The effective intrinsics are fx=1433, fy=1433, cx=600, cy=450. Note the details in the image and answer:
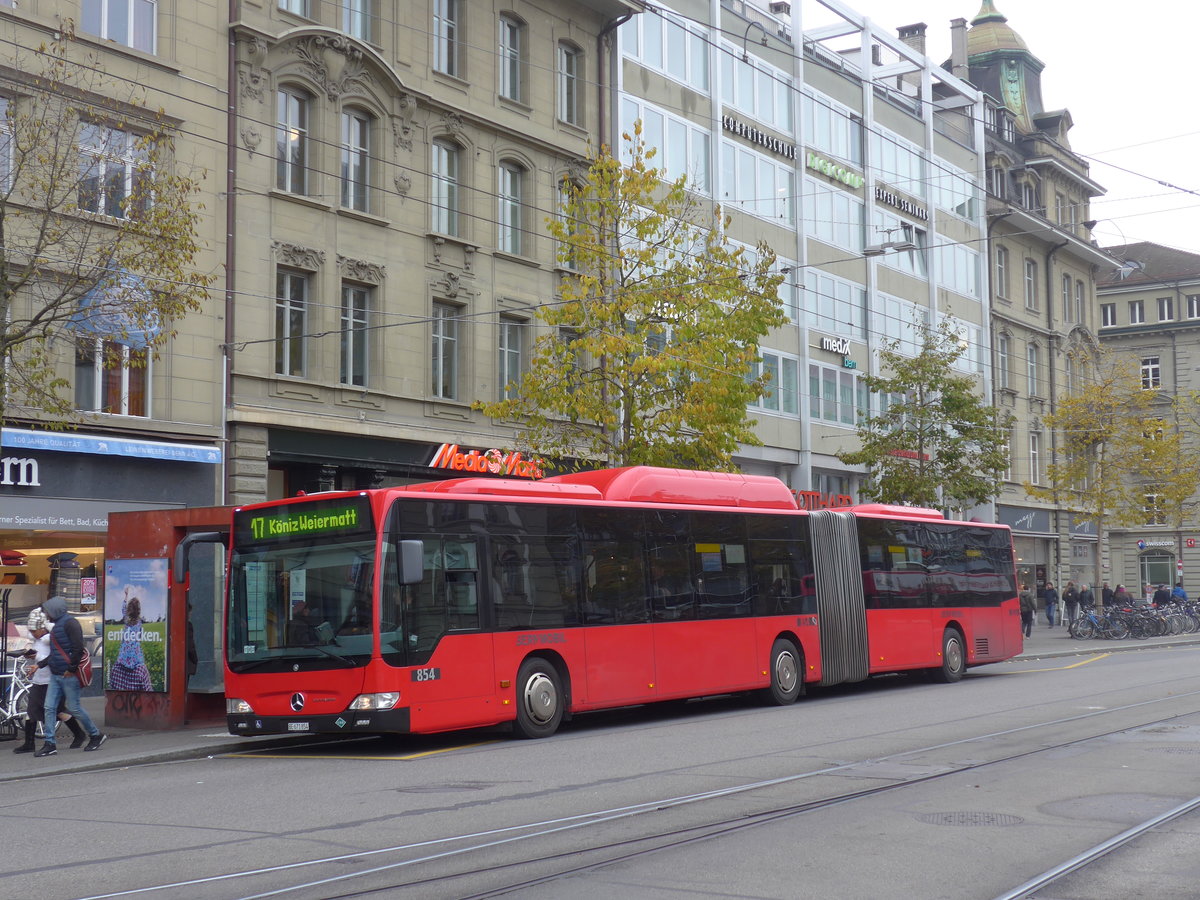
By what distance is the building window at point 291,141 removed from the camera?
2518 cm

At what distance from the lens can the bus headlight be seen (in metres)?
14.3

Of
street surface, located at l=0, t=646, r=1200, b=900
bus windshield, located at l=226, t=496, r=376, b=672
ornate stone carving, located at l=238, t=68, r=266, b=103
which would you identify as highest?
ornate stone carving, located at l=238, t=68, r=266, b=103

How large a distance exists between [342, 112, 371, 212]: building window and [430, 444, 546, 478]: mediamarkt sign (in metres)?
4.84

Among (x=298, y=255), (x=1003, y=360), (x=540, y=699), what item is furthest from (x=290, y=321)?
(x=1003, y=360)

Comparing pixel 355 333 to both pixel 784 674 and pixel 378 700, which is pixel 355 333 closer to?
pixel 784 674

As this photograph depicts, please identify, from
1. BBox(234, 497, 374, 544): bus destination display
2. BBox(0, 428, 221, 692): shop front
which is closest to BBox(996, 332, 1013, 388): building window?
BBox(0, 428, 221, 692): shop front

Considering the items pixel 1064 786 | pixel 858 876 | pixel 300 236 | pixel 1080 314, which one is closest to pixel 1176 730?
pixel 1064 786

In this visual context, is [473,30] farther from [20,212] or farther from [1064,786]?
[1064,786]

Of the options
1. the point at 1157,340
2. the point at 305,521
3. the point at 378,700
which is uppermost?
the point at 1157,340

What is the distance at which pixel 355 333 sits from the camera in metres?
26.3

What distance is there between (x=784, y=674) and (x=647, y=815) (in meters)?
11.0

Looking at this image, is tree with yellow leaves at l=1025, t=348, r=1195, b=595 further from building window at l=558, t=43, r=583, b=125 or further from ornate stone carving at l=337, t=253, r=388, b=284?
ornate stone carving at l=337, t=253, r=388, b=284

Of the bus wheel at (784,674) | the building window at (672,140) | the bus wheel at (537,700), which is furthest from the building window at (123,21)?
the bus wheel at (784,674)

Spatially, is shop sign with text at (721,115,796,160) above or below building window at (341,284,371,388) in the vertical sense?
above
